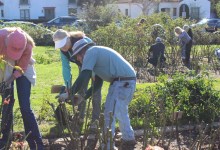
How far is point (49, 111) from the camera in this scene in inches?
270

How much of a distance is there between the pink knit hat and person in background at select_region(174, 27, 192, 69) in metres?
9.43

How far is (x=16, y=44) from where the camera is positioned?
4480 mm

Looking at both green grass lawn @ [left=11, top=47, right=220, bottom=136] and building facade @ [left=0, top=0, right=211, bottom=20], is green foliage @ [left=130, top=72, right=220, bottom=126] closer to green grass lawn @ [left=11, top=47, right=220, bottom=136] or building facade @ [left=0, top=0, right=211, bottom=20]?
green grass lawn @ [left=11, top=47, right=220, bottom=136]

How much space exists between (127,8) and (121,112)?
48.6m

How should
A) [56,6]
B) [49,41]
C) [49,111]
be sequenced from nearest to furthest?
[49,111] < [49,41] < [56,6]

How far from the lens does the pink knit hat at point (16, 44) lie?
4484 mm

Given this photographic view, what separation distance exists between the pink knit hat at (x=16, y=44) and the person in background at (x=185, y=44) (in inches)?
371

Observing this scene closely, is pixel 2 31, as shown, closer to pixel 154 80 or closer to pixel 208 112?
pixel 208 112

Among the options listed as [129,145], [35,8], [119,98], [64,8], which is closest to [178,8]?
[64,8]

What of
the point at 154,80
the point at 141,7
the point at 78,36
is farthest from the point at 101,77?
the point at 141,7

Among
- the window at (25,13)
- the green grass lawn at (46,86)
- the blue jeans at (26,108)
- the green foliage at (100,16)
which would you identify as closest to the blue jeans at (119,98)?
the blue jeans at (26,108)

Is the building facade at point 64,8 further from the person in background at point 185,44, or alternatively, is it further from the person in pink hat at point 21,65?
the person in pink hat at point 21,65

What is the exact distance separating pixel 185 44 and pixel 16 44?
9.83 m

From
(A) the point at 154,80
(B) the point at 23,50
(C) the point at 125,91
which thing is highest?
(B) the point at 23,50
